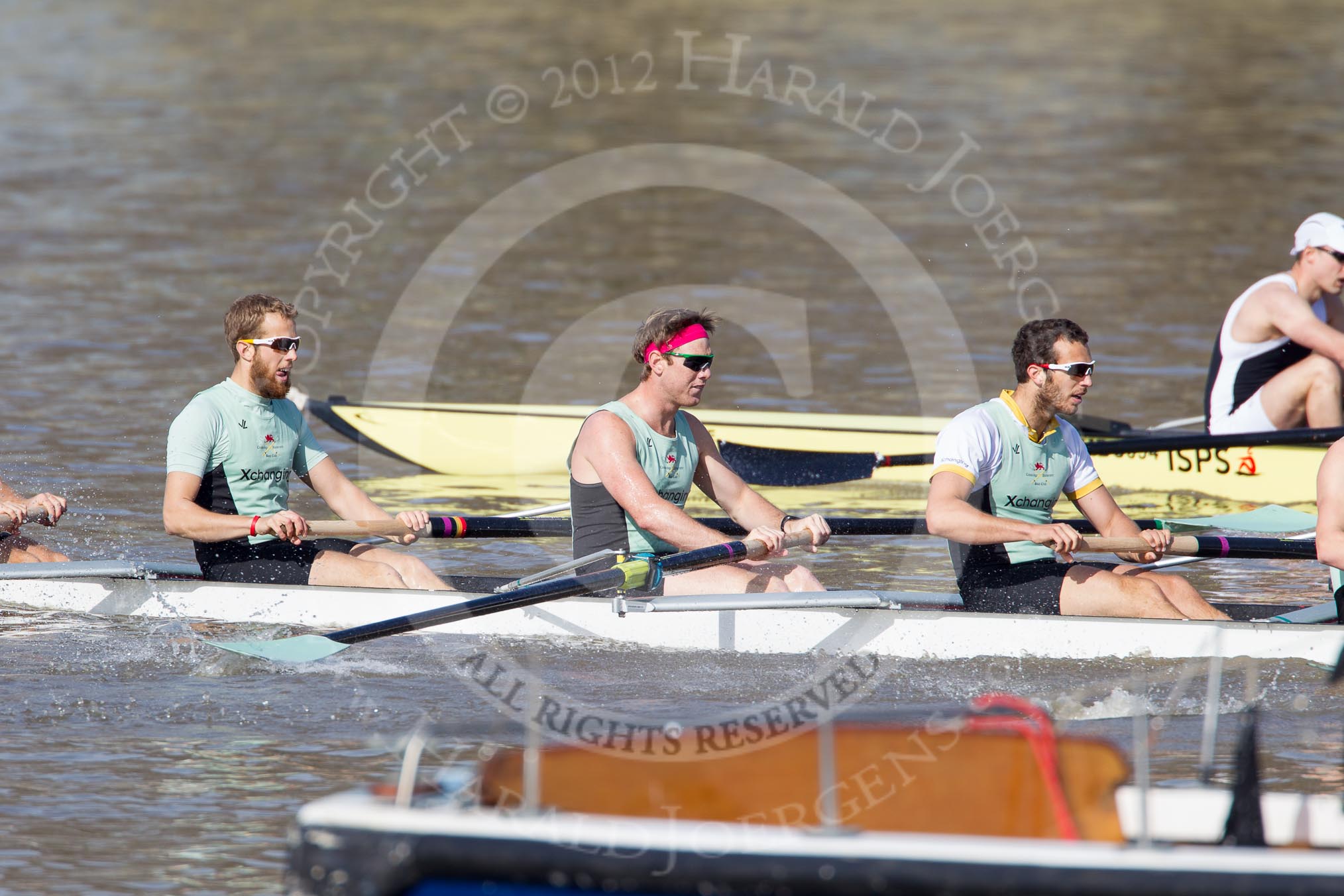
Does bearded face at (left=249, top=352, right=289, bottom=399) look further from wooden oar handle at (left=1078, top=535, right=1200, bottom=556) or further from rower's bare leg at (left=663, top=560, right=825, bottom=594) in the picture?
wooden oar handle at (left=1078, top=535, right=1200, bottom=556)

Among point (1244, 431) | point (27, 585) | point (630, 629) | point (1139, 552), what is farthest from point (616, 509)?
point (1244, 431)

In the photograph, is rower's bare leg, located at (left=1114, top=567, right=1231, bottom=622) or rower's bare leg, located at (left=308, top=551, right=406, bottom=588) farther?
rower's bare leg, located at (left=308, top=551, right=406, bottom=588)

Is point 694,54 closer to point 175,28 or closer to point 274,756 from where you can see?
point 175,28

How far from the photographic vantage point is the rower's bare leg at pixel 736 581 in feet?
23.6

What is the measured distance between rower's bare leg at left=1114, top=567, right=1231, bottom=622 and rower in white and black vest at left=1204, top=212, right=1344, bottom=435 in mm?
3414

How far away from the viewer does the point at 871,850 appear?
390cm

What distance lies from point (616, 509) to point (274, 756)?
170cm

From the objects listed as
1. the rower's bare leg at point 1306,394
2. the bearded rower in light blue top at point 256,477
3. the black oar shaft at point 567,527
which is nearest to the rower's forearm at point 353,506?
the bearded rower in light blue top at point 256,477

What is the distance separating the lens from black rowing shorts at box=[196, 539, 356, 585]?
7.53 m

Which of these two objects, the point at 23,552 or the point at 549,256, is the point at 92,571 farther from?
the point at 549,256

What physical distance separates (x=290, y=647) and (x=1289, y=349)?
6157 millimetres

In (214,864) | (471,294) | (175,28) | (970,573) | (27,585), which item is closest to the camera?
(214,864)

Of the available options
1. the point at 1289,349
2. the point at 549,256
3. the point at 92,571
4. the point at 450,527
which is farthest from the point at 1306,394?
the point at 549,256

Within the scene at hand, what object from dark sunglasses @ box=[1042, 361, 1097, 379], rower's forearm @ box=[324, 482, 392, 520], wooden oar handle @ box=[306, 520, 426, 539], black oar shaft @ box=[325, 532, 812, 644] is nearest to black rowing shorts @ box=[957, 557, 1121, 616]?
dark sunglasses @ box=[1042, 361, 1097, 379]
